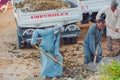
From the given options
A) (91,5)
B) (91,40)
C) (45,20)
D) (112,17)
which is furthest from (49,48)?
(91,5)

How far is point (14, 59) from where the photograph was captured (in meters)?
11.3

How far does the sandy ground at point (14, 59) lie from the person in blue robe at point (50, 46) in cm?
96

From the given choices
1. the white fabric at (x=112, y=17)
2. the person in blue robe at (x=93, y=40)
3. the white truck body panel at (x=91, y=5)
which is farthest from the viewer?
the white truck body panel at (x=91, y=5)

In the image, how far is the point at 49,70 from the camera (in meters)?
8.98

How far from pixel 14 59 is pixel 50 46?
9.24 ft

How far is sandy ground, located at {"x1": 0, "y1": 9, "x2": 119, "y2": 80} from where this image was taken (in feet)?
32.8

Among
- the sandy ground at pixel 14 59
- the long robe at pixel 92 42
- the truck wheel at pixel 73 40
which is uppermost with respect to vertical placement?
the long robe at pixel 92 42

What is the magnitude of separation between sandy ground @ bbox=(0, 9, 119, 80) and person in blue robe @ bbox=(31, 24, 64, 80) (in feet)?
3.16

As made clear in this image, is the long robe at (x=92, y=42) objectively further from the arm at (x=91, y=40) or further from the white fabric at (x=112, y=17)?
the white fabric at (x=112, y=17)

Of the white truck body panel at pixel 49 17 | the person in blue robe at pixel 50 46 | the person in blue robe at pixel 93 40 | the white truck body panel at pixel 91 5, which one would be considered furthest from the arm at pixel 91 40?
the white truck body panel at pixel 91 5

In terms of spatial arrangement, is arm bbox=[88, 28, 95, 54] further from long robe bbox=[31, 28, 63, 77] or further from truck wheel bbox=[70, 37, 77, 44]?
truck wheel bbox=[70, 37, 77, 44]

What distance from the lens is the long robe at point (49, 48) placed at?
8.67 meters

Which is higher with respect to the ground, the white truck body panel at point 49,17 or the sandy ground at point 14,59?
the white truck body panel at point 49,17

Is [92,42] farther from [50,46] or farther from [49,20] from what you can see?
[49,20]
